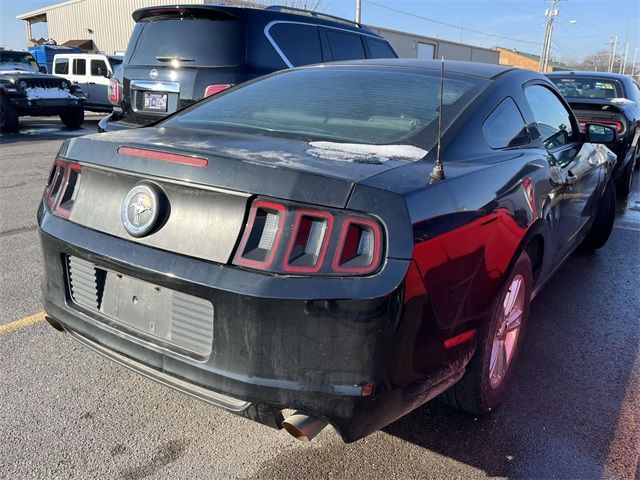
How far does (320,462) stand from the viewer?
2230mm

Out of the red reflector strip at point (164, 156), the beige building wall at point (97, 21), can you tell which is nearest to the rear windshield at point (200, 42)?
the red reflector strip at point (164, 156)

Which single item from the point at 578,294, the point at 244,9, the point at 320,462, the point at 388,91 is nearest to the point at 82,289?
the point at 320,462

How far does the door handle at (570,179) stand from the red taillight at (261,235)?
2.09 meters

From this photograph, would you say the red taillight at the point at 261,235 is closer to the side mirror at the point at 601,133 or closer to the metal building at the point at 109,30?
Result: the side mirror at the point at 601,133

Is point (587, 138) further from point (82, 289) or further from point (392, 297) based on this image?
point (82, 289)

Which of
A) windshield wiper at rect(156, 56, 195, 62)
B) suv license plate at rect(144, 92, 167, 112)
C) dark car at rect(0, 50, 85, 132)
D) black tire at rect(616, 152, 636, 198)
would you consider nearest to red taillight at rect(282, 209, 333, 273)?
windshield wiper at rect(156, 56, 195, 62)

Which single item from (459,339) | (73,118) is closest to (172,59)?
(459,339)

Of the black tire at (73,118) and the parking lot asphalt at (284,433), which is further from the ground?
the parking lot asphalt at (284,433)

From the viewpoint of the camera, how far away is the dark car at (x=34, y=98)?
12.4m

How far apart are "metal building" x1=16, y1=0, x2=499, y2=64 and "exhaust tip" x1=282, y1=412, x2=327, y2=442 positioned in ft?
109

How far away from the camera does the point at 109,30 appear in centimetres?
3700

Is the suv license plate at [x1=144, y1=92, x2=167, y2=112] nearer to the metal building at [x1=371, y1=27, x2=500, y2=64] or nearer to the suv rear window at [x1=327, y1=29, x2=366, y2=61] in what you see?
the suv rear window at [x1=327, y1=29, x2=366, y2=61]

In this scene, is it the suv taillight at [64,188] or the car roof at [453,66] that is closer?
the suv taillight at [64,188]

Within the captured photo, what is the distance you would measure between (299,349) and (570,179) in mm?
2297
